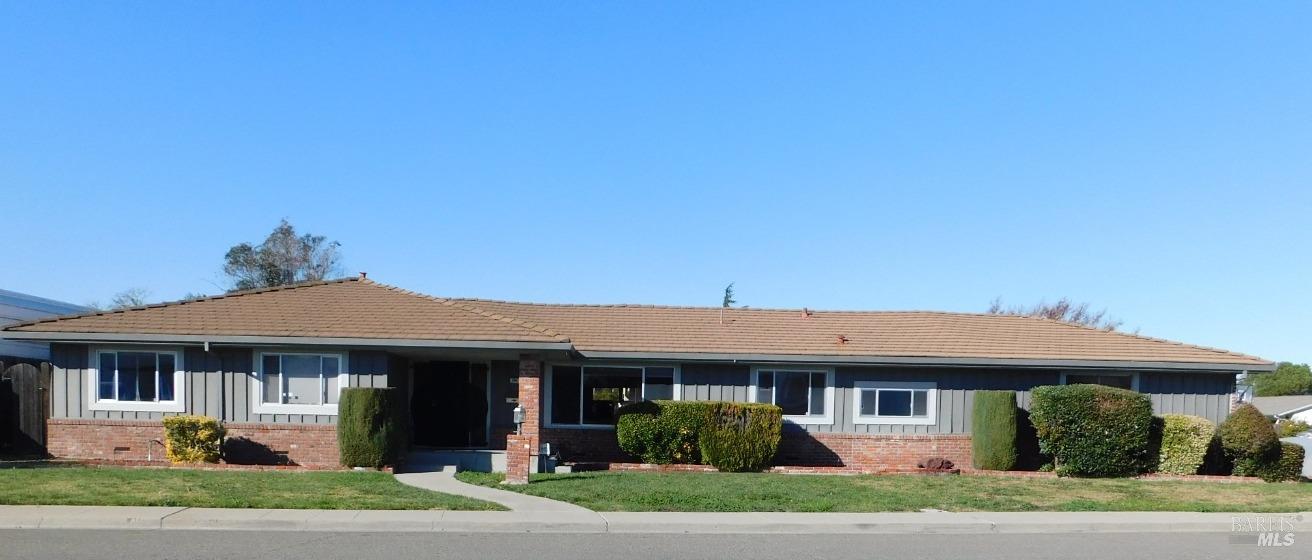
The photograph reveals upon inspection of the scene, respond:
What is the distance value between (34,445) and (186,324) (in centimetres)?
370

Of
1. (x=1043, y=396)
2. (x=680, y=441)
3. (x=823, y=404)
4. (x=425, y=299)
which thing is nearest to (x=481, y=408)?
(x=425, y=299)

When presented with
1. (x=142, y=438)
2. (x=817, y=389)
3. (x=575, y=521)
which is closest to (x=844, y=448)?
(x=817, y=389)

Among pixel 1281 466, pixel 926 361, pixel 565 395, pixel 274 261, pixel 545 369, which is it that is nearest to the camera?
pixel 1281 466

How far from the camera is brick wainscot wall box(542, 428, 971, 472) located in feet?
63.0

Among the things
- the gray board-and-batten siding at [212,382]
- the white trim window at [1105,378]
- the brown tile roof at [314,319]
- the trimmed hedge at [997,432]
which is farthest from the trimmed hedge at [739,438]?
the white trim window at [1105,378]

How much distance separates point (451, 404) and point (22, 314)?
9.88 meters

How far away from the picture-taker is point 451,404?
64.4 feet

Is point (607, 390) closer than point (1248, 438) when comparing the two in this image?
No

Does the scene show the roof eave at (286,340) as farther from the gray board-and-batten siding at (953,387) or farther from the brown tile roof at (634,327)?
the gray board-and-batten siding at (953,387)

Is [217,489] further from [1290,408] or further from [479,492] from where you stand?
[1290,408]

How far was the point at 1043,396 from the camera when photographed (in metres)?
18.2

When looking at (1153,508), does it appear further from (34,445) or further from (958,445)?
(34,445)

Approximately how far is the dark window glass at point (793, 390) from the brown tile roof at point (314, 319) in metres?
5.00

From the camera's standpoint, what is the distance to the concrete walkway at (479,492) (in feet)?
40.9
